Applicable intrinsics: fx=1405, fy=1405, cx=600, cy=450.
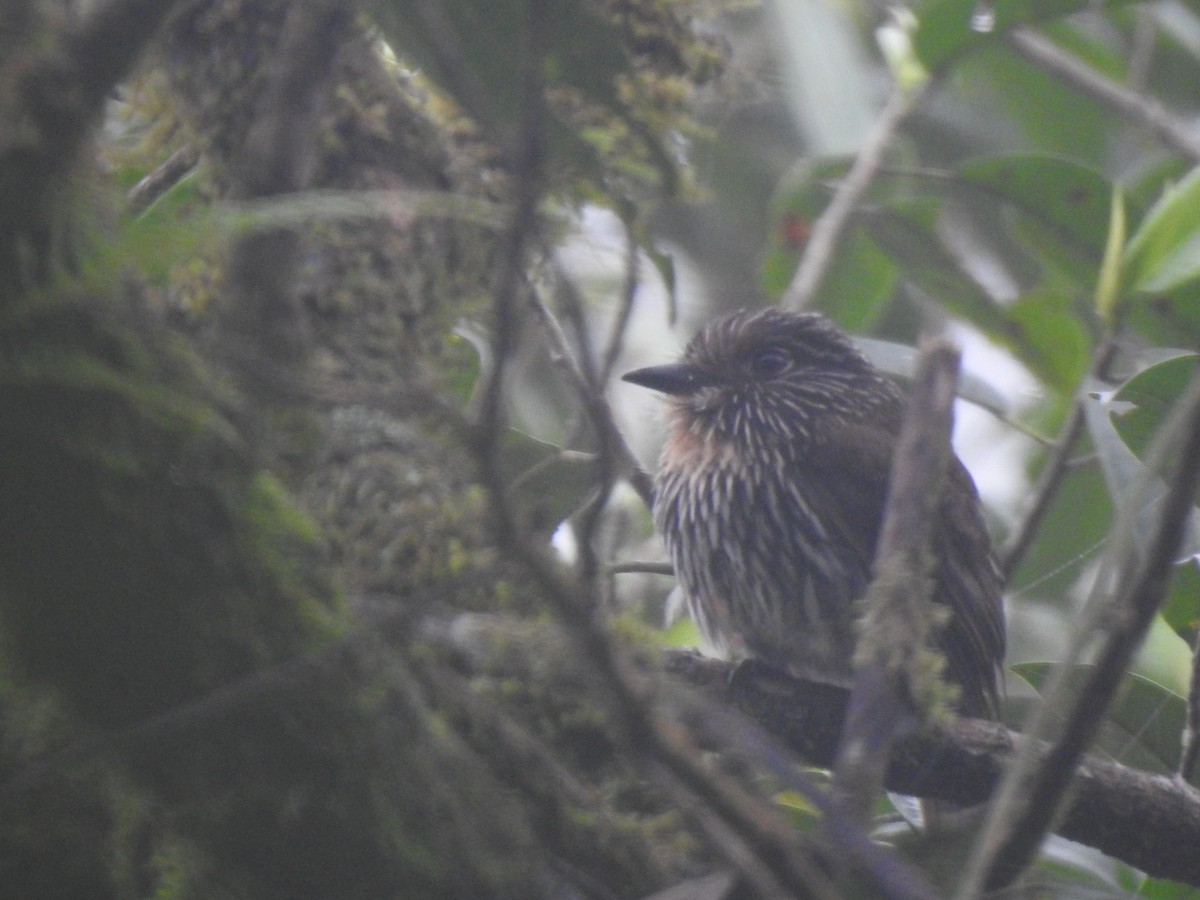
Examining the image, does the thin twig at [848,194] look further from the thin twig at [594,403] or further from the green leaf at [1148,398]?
the green leaf at [1148,398]

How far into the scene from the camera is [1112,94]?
3.42 metres

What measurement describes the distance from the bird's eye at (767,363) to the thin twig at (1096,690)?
1943 mm

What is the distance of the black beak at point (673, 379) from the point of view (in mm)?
3078

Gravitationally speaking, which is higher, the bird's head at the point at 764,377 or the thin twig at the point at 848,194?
the thin twig at the point at 848,194

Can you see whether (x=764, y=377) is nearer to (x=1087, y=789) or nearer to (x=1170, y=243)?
(x=1170, y=243)

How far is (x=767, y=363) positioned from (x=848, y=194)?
53 centimetres

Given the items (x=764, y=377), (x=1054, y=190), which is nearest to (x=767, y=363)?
(x=764, y=377)

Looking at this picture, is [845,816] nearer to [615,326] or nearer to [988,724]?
[615,326]

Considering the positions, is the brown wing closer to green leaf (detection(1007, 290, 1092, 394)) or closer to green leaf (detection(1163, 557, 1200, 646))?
green leaf (detection(1007, 290, 1092, 394))

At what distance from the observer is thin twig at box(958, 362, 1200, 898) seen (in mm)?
1205

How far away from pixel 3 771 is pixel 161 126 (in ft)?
4.24

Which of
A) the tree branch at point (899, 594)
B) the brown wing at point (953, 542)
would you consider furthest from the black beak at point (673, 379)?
the tree branch at point (899, 594)

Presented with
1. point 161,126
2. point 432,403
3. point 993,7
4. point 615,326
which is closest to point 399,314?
point 161,126

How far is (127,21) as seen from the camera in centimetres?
103
